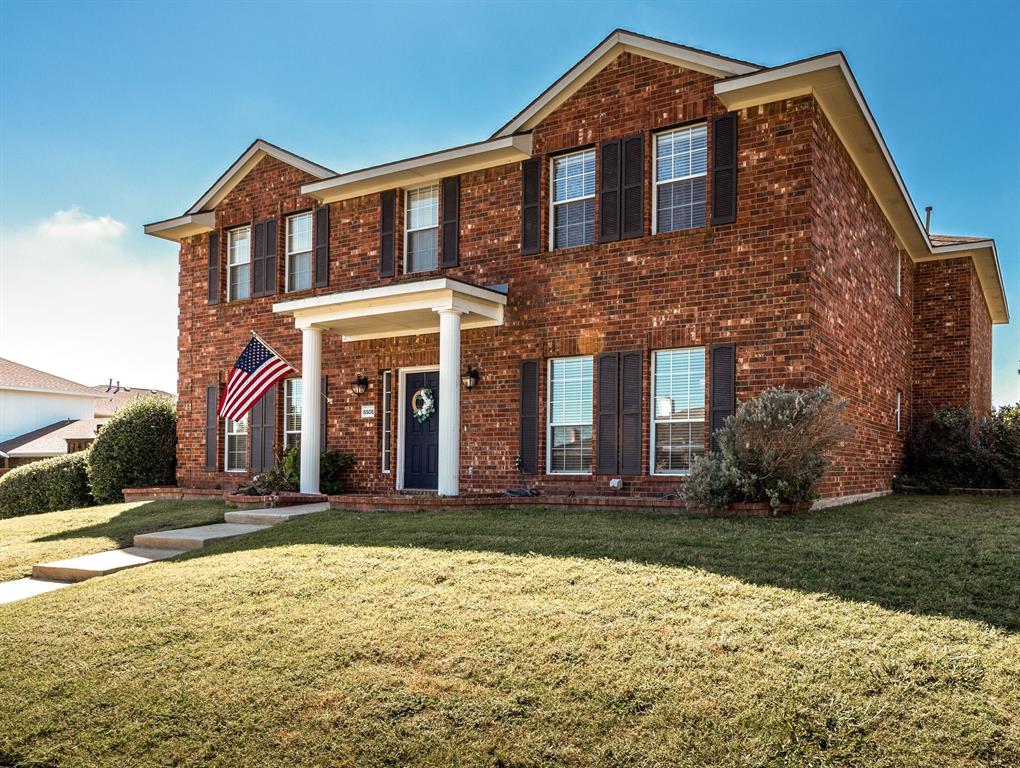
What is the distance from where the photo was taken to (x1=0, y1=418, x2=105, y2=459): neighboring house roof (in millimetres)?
32525

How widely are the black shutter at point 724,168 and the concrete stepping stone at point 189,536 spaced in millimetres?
7495

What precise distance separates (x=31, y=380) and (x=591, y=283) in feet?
107

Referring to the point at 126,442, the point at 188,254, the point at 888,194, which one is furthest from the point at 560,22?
the point at 126,442

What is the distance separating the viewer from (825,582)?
19.6 feet

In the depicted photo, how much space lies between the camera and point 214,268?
55.6 ft

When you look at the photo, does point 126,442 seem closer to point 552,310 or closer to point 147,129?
point 147,129

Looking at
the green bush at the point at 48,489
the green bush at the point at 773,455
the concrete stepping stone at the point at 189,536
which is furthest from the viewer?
the green bush at the point at 48,489

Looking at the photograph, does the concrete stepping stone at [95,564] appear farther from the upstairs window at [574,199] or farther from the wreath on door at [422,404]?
the upstairs window at [574,199]

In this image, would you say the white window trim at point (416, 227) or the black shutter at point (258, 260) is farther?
the black shutter at point (258, 260)

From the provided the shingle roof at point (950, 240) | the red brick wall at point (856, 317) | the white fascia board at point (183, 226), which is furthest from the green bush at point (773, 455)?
the white fascia board at point (183, 226)

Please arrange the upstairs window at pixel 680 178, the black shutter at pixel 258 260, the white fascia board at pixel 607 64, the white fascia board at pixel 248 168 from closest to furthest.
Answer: the white fascia board at pixel 607 64 → the upstairs window at pixel 680 178 → the white fascia board at pixel 248 168 → the black shutter at pixel 258 260

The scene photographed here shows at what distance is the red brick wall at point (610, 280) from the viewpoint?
35.3ft

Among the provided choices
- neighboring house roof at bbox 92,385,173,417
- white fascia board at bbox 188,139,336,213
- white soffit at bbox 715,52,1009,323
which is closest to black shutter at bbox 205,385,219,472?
white fascia board at bbox 188,139,336,213

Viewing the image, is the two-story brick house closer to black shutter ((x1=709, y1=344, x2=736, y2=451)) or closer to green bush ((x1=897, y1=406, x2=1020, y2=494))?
black shutter ((x1=709, y1=344, x2=736, y2=451))
